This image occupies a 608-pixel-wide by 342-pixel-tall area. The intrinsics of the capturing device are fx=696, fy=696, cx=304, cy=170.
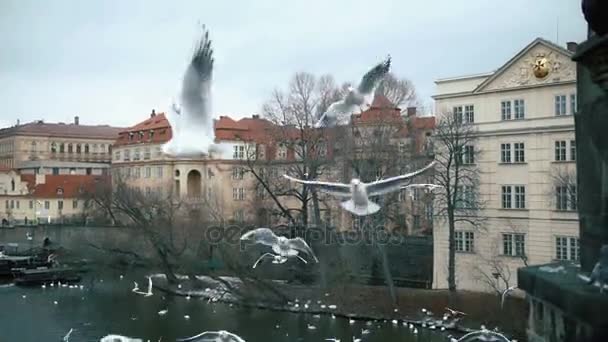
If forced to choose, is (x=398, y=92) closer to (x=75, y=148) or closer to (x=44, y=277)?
(x=44, y=277)

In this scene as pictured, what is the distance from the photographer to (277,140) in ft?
128

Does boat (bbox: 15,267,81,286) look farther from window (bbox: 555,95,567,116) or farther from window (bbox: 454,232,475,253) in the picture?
window (bbox: 555,95,567,116)

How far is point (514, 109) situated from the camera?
28.5 metres

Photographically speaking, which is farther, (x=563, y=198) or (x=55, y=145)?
(x=55, y=145)

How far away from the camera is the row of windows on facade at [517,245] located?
26.7 meters

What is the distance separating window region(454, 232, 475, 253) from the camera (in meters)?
29.9

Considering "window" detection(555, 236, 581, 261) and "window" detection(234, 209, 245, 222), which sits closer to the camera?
"window" detection(555, 236, 581, 261)

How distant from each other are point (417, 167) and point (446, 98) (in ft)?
14.1

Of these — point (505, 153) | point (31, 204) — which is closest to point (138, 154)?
point (31, 204)

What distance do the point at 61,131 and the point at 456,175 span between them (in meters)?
75.6

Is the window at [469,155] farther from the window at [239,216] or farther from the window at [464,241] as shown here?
the window at [239,216]

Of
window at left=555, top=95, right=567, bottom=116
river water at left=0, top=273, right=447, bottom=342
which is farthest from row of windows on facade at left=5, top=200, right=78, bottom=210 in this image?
window at left=555, top=95, right=567, bottom=116

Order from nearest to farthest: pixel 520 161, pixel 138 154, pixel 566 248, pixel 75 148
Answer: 1. pixel 566 248
2. pixel 520 161
3. pixel 138 154
4. pixel 75 148

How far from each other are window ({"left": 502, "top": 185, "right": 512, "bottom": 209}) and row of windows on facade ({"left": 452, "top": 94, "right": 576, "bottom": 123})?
2861 millimetres
